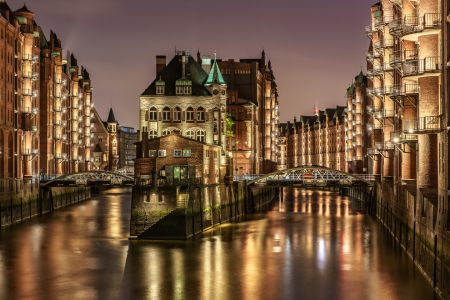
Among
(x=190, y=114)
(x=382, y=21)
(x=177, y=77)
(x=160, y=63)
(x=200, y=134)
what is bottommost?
(x=200, y=134)

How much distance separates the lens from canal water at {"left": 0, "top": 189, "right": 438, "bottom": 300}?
30750 mm

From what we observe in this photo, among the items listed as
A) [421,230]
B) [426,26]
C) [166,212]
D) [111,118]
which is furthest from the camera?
[111,118]

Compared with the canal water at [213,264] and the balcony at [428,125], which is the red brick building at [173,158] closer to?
the canal water at [213,264]

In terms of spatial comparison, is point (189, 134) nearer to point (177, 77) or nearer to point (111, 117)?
point (177, 77)

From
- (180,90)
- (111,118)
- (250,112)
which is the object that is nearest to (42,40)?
(180,90)

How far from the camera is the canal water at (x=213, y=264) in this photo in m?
30.8

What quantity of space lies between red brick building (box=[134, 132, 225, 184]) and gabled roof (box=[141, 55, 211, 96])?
53.8ft

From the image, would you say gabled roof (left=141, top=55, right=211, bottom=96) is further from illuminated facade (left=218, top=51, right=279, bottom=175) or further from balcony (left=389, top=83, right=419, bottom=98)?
balcony (left=389, top=83, right=419, bottom=98)

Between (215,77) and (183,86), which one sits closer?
(183,86)

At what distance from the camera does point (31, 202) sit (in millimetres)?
60969

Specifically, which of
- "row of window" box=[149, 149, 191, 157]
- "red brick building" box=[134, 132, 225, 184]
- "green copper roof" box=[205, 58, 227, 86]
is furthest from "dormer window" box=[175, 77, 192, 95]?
"row of window" box=[149, 149, 191, 157]

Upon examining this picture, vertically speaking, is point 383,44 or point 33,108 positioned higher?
point 383,44

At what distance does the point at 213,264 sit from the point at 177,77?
120 feet

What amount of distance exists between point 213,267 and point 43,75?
47567 millimetres
